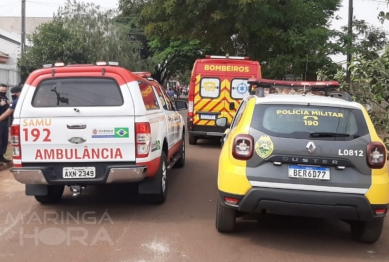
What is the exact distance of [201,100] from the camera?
13.8 meters

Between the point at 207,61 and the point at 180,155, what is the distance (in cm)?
420

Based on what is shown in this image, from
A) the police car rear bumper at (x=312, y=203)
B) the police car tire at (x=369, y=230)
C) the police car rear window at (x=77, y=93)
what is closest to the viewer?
the police car rear bumper at (x=312, y=203)

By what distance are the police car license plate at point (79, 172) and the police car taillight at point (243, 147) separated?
79.8 inches

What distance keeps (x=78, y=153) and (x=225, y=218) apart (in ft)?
6.78

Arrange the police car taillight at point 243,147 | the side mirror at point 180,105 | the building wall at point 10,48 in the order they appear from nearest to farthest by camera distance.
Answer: the police car taillight at point 243,147, the side mirror at point 180,105, the building wall at point 10,48

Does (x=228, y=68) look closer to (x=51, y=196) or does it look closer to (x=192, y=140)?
(x=192, y=140)

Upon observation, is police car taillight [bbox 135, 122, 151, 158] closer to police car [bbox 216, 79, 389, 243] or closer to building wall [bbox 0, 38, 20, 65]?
police car [bbox 216, 79, 389, 243]

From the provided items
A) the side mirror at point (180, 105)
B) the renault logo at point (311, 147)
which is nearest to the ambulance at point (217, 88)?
the side mirror at point (180, 105)

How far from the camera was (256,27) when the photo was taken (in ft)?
67.0

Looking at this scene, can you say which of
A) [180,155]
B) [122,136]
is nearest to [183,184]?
[180,155]

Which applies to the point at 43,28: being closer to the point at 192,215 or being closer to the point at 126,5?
the point at 126,5

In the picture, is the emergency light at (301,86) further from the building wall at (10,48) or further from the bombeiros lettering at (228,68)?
the building wall at (10,48)

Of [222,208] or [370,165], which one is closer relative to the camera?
[370,165]

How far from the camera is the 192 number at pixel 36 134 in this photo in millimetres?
6449
